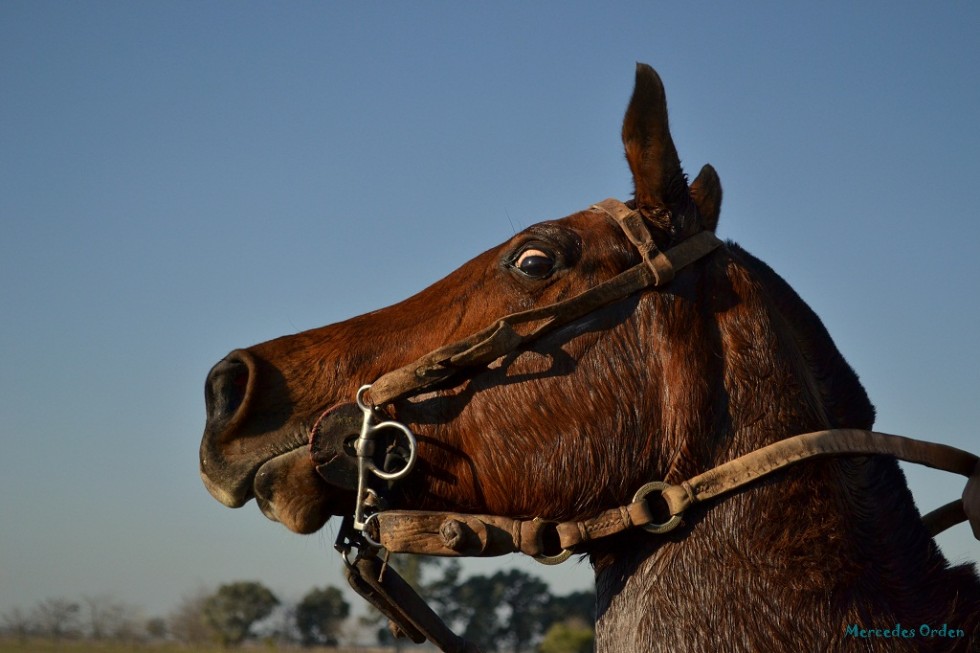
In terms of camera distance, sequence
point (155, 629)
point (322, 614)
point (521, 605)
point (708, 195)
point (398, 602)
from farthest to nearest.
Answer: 1. point (521, 605)
2. point (322, 614)
3. point (155, 629)
4. point (708, 195)
5. point (398, 602)

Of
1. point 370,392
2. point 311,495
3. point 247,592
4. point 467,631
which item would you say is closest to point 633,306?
point 370,392

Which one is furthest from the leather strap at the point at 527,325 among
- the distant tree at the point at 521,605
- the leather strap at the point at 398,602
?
the distant tree at the point at 521,605

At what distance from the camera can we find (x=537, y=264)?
135 inches

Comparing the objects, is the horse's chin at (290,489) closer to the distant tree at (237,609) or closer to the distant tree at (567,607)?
the distant tree at (237,609)

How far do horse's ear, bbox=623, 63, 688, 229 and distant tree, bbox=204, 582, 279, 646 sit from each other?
22.7m

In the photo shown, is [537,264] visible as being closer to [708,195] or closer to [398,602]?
[708,195]

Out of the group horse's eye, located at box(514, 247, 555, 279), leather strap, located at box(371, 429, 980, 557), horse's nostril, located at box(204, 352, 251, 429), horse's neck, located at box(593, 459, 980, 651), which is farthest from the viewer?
horse's eye, located at box(514, 247, 555, 279)

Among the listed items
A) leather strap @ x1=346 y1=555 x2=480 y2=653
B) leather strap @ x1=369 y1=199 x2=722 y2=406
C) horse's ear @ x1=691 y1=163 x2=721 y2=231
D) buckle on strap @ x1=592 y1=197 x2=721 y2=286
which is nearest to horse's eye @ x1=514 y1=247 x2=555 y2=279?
leather strap @ x1=369 y1=199 x2=722 y2=406

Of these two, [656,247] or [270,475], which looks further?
[656,247]

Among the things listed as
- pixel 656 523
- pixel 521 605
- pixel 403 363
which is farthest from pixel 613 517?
pixel 521 605

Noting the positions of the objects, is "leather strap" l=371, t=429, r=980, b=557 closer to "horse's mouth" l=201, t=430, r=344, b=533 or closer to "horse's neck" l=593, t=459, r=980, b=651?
"horse's neck" l=593, t=459, r=980, b=651

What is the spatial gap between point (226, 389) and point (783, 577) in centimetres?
190

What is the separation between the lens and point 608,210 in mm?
3566

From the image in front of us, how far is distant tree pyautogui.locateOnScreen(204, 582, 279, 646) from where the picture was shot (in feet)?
84.8
